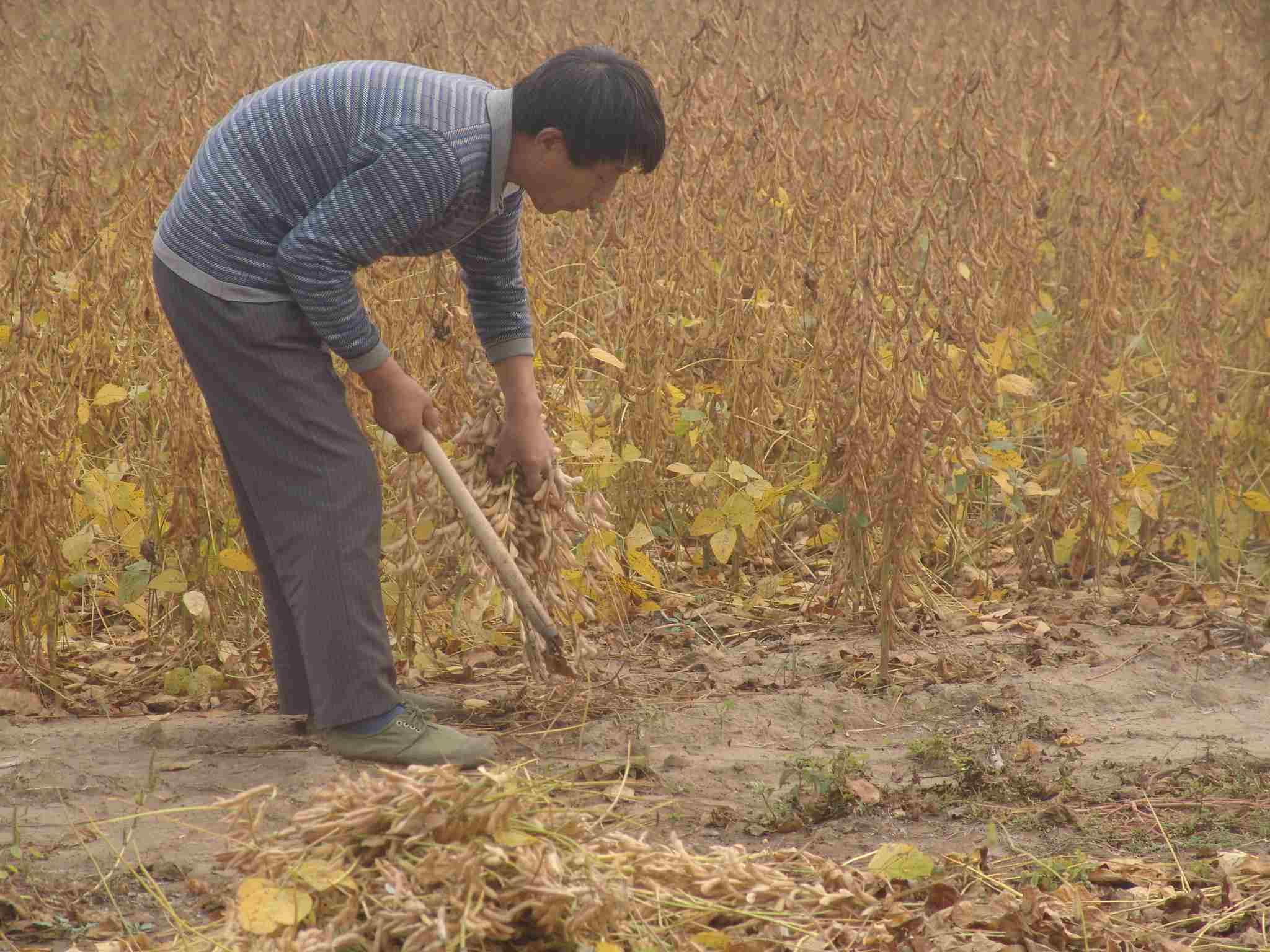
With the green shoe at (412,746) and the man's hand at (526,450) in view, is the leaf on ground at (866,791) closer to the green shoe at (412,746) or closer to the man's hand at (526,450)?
the green shoe at (412,746)

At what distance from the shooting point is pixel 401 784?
185 cm

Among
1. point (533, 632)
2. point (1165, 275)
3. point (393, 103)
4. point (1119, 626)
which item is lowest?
point (1119, 626)

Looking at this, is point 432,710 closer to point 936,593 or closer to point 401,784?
point 401,784

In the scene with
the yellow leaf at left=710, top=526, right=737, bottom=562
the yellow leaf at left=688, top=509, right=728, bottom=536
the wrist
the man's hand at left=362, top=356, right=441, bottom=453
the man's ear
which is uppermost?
the man's ear

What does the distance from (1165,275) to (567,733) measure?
2.75 meters

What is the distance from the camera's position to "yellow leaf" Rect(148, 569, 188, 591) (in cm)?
305

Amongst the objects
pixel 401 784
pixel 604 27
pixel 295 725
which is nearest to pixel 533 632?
pixel 295 725

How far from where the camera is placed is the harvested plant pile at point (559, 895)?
5.83 ft

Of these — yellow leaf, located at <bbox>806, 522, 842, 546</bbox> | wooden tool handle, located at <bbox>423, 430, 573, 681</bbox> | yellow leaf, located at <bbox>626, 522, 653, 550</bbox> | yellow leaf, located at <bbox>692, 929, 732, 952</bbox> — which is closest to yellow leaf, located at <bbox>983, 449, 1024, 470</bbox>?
yellow leaf, located at <bbox>806, 522, 842, 546</bbox>

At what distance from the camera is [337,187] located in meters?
2.32

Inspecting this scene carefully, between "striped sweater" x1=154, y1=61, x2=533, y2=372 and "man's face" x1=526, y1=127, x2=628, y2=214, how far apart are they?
7 cm

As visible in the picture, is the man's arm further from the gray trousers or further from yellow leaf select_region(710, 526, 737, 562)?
yellow leaf select_region(710, 526, 737, 562)

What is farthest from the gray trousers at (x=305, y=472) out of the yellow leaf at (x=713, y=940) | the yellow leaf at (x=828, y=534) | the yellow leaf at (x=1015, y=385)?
the yellow leaf at (x=1015, y=385)

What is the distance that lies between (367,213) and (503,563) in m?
0.76
